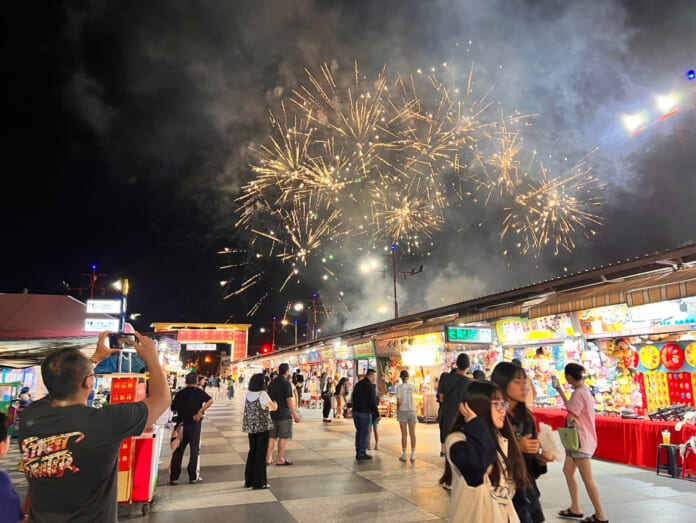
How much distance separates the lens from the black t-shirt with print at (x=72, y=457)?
2297 millimetres

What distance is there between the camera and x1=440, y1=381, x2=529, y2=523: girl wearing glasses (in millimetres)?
2646

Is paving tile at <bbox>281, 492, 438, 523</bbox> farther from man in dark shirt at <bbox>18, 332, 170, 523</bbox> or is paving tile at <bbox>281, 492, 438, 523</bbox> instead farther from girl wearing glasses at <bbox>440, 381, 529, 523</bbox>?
man in dark shirt at <bbox>18, 332, 170, 523</bbox>

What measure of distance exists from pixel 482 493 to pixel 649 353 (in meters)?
9.52

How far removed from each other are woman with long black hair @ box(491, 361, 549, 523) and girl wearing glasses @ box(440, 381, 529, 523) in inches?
13.0

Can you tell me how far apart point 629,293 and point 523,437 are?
5.87 meters

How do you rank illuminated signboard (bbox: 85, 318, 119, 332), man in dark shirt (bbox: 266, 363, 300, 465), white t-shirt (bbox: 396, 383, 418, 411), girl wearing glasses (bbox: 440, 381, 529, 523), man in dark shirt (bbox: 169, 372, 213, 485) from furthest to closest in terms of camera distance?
1. illuminated signboard (bbox: 85, 318, 119, 332)
2. white t-shirt (bbox: 396, 383, 418, 411)
3. man in dark shirt (bbox: 266, 363, 300, 465)
4. man in dark shirt (bbox: 169, 372, 213, 485)
5. girl wearing glasses (bbox: 440, 381, 529, 523)

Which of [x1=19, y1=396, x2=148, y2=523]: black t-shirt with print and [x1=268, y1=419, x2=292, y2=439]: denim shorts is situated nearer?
[x1=19, y1=396, x2=148, y2=523]: black t-shirt with print

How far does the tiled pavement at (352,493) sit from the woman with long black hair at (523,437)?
2.48 m

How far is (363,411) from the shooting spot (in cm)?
1001

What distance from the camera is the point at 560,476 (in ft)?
25.5

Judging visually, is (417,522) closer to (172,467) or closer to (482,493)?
(482,493)

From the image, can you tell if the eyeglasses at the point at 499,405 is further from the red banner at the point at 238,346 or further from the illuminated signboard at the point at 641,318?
the red banner at the point at 238,346

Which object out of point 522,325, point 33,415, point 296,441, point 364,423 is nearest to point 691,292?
point 522,325

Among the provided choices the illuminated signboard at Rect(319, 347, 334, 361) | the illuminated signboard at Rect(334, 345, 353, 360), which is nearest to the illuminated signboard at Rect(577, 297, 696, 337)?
the illuminated signboard at Rect(334, 345, 353, 360)
